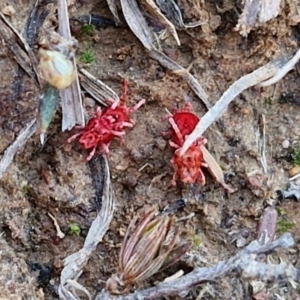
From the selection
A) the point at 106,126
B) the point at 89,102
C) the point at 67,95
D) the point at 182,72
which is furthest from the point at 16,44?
the point at 182,72

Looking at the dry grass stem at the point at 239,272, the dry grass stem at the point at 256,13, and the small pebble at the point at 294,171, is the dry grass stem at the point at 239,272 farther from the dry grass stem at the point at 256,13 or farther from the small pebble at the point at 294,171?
the dry grass stem at the point at 256,13

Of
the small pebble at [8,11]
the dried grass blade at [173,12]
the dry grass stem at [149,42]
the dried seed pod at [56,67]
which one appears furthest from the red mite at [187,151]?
the small pebble at [8,11]

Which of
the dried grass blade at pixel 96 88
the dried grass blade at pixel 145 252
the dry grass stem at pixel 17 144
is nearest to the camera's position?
the dried grass blade at pixel 145 252

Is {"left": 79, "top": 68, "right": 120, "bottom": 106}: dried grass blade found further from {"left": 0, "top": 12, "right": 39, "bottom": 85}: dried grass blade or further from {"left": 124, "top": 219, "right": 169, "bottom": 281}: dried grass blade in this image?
{"left": 124, "top": 219, "right": 169, "bottom": 281}: dried grass blade

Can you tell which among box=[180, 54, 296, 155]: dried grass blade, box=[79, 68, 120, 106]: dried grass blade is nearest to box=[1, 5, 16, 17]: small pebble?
box=[79, 68, 120, 106]: dried grass blade

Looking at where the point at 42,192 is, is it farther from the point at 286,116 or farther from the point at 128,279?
the point at 286,116

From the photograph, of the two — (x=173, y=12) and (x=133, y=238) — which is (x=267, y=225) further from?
(x=173, y=12)
